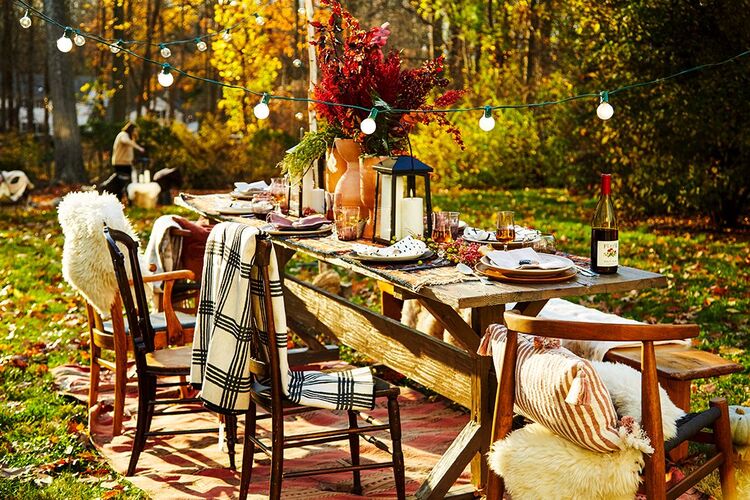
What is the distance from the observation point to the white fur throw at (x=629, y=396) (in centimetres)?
291

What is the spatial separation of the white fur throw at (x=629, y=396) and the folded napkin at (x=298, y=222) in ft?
5.66

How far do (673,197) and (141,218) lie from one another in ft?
22.6

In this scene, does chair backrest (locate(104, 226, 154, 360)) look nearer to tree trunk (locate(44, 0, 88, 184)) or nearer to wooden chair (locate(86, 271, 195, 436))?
wooden chair (locate(86, 271, 195, 436))

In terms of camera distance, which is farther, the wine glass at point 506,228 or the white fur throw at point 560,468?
the wine glass at point 506,228

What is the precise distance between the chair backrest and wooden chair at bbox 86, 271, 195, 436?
0.23m

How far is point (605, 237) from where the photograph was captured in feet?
11.4

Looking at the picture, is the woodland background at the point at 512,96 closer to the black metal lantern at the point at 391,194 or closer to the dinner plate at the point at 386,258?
the black metal lantern at the point at 391,194

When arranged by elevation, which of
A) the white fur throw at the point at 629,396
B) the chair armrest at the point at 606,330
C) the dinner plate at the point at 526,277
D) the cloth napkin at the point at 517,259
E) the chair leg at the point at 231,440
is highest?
the cloth napkin at the point at 517,259

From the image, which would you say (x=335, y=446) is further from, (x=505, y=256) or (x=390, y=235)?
(x=505, y=256)

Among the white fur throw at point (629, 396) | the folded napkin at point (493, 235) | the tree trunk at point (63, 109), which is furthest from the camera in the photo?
the tree trunk at point (63, 109)

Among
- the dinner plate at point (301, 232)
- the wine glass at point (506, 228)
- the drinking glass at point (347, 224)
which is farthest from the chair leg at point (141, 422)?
the wine glass at point (506, 228)

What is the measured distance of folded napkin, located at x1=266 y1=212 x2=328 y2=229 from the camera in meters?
4.45

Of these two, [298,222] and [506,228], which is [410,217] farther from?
[298,222]

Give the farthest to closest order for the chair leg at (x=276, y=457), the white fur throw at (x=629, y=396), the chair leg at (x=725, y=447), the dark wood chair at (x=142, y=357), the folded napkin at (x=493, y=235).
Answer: the dark wood chair at (x=142, y=357)
the folded napkin at (x=493, y=235)
the chair leg at (x=276, y=457)
the chair leg at (x=725, y=447)
the white fur throw at (x=629, y=396)
